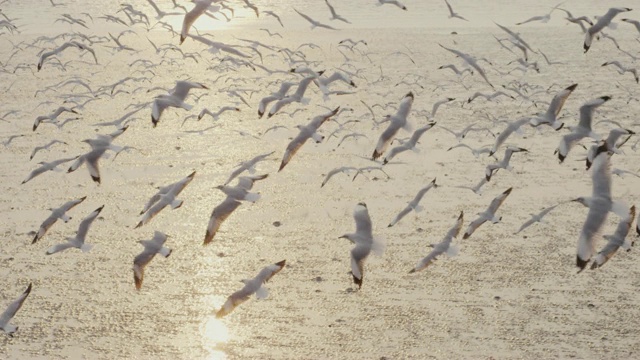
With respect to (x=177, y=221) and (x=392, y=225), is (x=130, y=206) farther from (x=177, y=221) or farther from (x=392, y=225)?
(x=392, y=225)

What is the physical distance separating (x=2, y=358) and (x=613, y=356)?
609 cm

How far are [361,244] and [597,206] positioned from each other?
7.81 feet

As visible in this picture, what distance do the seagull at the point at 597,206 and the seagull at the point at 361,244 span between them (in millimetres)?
1988

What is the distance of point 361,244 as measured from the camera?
8969 mm

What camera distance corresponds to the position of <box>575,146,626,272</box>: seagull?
764 cm

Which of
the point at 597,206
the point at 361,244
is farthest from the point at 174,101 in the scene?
the point at 597,206

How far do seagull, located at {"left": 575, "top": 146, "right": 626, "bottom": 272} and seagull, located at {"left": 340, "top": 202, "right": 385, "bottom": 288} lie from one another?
1988mm

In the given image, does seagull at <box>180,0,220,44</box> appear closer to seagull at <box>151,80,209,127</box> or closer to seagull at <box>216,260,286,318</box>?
seagull at <box>151,80,209,127</box>

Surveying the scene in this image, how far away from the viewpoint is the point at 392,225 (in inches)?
488

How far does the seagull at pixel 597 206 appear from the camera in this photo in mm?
7645

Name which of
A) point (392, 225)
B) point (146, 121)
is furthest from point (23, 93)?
point (392, 225)

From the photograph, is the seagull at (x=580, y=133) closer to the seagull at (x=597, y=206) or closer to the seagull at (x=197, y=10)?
the seagull at (x=597, y=206)

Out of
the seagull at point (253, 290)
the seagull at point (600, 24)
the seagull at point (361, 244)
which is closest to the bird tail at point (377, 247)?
the seagull at point (361, 244)

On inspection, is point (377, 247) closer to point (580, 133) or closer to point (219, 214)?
point (219, 214)
